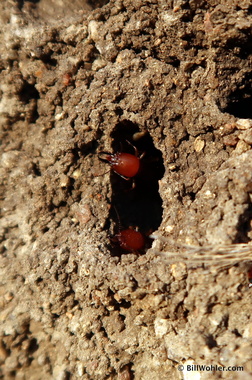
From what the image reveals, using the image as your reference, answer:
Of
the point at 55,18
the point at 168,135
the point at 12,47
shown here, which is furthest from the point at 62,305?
the point at 55,18

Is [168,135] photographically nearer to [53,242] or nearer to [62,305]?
[53,242]

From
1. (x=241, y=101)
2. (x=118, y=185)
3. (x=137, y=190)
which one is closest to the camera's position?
(x=241, y=101)

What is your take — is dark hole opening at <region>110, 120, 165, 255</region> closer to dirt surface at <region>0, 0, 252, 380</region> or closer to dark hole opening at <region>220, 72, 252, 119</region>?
dirt surface at <region>0, 0, 252, 380</region>

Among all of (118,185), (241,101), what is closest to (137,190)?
(118,185)

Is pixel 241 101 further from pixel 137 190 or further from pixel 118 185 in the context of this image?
pixel 137 190

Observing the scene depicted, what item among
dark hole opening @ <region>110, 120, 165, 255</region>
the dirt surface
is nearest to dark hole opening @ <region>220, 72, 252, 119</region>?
the dirt surface
